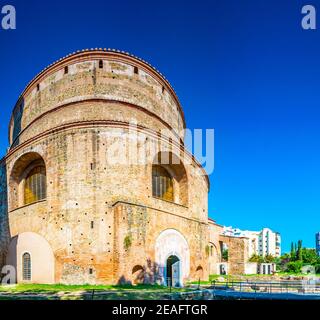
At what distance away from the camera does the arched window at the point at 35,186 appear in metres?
18.1

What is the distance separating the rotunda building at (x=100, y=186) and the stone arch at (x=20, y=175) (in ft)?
0.20

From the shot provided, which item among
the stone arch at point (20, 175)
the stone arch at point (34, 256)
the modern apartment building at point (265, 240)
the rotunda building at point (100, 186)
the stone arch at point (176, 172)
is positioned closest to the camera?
the rotunda building at point (100, 186)

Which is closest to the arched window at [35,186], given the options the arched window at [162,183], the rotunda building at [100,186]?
the rotunda building at [100,186]

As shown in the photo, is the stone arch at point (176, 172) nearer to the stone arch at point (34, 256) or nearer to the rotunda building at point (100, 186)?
the rotunda building at point (100, 186)

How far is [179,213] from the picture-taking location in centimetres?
1939

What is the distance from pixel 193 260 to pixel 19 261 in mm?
10066

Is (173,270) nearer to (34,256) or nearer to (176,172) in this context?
(176,172)

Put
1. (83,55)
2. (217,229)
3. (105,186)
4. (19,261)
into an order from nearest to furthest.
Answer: (105,186), (19,261), (83,55), (217,229)

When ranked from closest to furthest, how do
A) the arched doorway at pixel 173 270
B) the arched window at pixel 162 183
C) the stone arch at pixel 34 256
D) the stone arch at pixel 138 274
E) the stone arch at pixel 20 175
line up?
the stone arch at pixel 138 274
the stone arch at pixel 34 256
the arched doorway at pixel 173 270
the stone arch at pixel 20 175
the arched window at pixel 162 183

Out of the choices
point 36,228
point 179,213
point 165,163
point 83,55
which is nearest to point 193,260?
point 179,213

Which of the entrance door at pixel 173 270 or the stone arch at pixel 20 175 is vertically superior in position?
the stone arch at pixel 20 175

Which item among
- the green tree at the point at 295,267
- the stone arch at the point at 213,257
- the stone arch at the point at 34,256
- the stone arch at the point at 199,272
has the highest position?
the stone arch at the point at 34,256

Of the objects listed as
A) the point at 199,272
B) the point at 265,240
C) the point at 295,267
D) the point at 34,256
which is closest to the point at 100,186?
the point at 34,256
